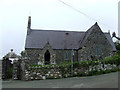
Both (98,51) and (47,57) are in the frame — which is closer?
(98,51)

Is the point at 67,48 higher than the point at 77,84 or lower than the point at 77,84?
higher

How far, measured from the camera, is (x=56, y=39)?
30.3m

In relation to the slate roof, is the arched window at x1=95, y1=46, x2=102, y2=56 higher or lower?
lower

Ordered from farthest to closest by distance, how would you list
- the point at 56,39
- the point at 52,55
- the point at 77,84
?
the point at 56,39
the point at 52,55
the point at 77,84

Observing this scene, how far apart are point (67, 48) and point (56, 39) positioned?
3.90 meters

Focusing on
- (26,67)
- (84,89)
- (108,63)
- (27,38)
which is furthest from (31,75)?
(27,38)

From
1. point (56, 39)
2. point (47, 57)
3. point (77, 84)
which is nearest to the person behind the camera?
point (77, 84)

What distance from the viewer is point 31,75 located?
514 inches

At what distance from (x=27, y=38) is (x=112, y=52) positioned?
1844 cm

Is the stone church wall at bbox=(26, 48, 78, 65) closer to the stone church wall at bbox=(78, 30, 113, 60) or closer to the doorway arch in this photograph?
the doorway arch

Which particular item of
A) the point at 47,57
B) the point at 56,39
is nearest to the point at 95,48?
the point at 56,39

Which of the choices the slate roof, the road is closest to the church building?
the slate roof

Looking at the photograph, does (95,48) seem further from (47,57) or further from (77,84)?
(77,84)

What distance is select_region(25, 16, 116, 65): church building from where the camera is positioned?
Result: 2584 centimetres
